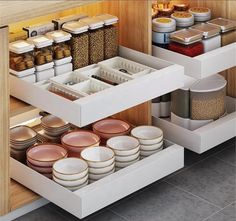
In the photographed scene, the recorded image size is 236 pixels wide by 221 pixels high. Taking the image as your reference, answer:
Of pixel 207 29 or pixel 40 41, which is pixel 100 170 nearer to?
pixel 40 41

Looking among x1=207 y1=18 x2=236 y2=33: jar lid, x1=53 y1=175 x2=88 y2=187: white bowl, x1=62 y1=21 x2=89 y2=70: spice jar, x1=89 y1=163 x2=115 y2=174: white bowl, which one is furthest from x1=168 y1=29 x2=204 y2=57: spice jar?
x1=53 y1=175 x2=88 y2=187: white bowl

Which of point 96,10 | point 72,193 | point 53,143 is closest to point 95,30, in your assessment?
point 96,10

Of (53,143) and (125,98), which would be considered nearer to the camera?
(125,98)

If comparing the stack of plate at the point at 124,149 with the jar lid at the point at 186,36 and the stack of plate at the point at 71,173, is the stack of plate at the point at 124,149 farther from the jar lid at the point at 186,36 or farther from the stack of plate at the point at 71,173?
the jar lid at the point at 186,36

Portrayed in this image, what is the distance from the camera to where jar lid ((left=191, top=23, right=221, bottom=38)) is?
9.98 feet

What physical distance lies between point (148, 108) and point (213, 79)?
0.36 m

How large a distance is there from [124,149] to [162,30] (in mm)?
501

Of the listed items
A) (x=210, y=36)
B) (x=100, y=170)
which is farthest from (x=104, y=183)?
(x=210, y=36)

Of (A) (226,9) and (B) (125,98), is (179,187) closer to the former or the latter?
(B) (125,98)

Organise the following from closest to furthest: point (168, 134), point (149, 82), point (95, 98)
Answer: point (95, 98)
point (149, 82)
point (168, 134)

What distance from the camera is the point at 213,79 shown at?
3.27 meters

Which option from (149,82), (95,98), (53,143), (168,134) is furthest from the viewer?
(168,134)

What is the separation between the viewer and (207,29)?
3.07 meters

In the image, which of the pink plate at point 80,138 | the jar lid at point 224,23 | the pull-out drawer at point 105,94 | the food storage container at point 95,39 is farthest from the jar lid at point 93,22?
the jar lid at point 224,23
